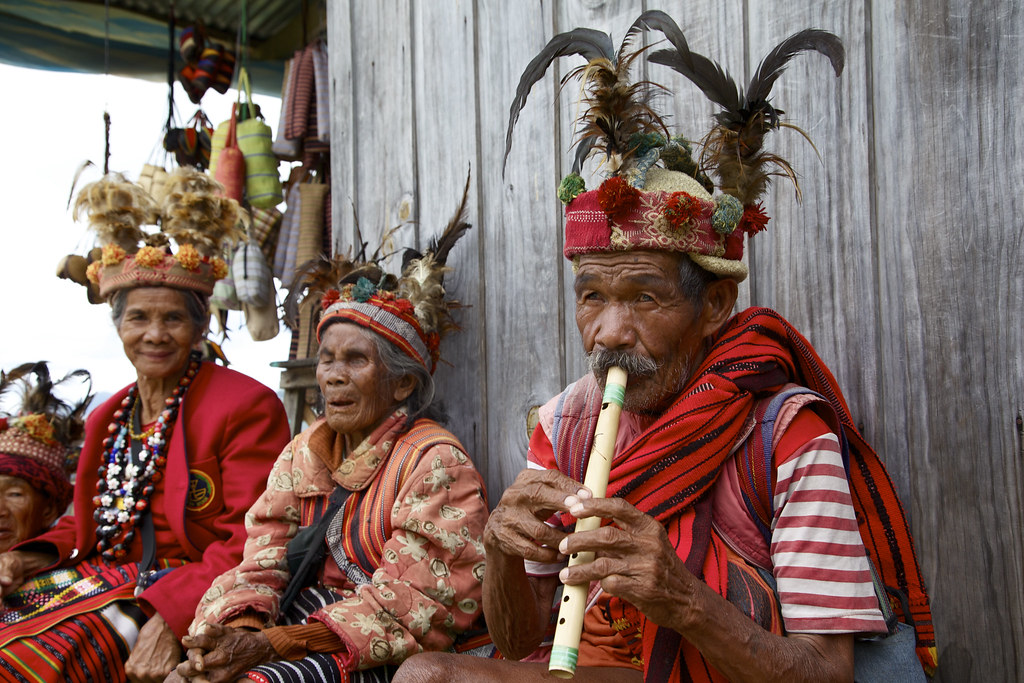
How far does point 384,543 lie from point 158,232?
198 cm

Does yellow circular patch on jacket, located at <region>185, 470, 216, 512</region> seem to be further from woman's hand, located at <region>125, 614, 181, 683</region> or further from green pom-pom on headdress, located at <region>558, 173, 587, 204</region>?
green pom-pom on headdress, located at <region>558, 173, 587, 204</region>

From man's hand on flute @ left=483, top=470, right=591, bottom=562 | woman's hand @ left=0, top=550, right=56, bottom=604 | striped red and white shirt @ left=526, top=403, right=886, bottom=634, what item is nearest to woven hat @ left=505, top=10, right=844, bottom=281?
striped red and white shirt @ left=526, top=403, right=886, bottom=634

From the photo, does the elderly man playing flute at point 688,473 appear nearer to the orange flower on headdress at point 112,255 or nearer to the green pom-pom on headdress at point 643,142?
the green pom-pom on headdress at point 643,142

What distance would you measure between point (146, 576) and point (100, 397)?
4.53ft

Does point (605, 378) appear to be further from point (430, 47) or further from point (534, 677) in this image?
point (430, 47)

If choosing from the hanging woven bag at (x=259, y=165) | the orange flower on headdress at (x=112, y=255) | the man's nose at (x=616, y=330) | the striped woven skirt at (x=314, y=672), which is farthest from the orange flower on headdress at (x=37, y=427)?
the man's nose at (x=616, y=330)

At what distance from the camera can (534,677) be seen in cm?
175

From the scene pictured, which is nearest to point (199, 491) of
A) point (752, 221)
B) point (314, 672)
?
point (314, 672)

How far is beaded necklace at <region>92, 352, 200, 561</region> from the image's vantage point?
327cm

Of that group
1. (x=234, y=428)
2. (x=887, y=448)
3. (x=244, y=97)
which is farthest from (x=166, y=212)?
(x=887, y=448)

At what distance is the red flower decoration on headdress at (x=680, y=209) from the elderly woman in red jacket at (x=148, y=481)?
2.17 m

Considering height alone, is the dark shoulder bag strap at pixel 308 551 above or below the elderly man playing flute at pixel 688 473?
below

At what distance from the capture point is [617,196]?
1774mm

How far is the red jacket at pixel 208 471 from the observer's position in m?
3.19
